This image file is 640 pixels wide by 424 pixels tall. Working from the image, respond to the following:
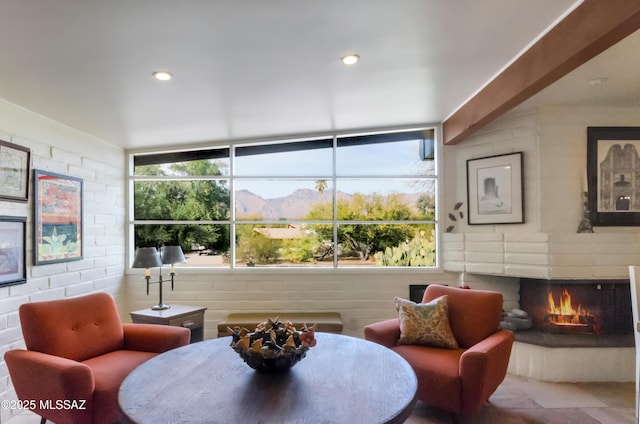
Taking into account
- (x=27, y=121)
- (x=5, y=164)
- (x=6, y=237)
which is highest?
(x=27, y=121)

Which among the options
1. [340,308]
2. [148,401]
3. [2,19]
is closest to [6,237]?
[2,19]

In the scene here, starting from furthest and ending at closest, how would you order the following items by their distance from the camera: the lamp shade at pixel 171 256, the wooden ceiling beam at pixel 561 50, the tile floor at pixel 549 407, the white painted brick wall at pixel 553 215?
the lamp shade at pixel 171 256
the white painted brick wall at pixel 553 215
the tile floor at pixel 549 407
the wooden ceiling beam at pixel 561 50

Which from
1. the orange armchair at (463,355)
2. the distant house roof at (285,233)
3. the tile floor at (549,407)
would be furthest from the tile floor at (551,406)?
the distant house roof at (285,233)

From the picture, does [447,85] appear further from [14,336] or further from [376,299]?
[14,336]

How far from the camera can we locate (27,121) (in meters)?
3.10

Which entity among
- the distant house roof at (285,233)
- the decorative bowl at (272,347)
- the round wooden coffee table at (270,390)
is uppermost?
the distant house roof at (285,233)

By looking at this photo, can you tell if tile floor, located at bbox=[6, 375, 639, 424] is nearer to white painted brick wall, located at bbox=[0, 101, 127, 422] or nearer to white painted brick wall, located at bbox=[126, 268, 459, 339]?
white painted brick wall, located at bbox=[0, 101, 127, 422]

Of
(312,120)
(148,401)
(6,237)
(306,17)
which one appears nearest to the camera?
(148,401)

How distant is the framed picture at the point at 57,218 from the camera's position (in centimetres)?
317

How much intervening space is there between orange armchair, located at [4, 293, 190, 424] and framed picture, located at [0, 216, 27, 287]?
1.52 feet

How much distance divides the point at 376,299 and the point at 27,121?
3.60m

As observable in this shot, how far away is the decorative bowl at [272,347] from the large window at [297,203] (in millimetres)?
2539

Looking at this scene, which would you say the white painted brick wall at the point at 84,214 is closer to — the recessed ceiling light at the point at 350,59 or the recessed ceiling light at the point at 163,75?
the recessed ceiling light at the point at 163,75

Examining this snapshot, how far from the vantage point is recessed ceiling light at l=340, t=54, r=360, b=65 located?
8.22 ft
